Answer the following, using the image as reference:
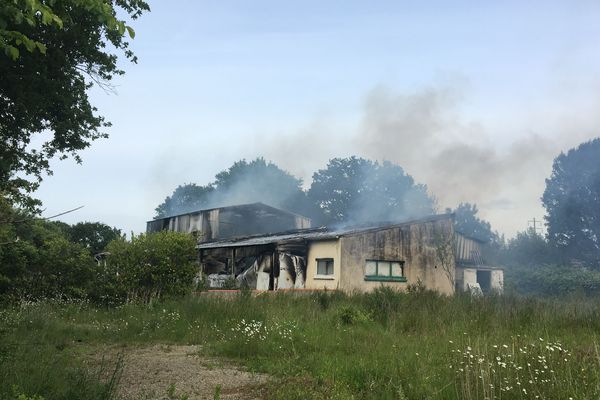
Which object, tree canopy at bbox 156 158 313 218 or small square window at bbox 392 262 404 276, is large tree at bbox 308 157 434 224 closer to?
tree canopy at bbox 156 158 313 218

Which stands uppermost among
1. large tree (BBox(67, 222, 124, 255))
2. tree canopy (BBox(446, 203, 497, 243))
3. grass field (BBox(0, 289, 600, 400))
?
tree canopy (BBox(446, 203, 497, 243))

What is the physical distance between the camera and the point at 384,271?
23.2 metres

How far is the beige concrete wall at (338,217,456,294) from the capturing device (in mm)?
21781

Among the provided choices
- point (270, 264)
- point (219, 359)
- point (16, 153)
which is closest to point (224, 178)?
point (270, 264)

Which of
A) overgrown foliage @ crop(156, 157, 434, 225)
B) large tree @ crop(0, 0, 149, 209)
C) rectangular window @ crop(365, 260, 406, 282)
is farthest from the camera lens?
overgrown foliage @ crop(156, 157, 434, 225)

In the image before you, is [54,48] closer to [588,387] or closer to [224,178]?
[588,387]

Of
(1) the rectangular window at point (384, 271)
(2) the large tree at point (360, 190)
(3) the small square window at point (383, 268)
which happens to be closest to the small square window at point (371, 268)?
(1) the rectangular window at point (384, 271)

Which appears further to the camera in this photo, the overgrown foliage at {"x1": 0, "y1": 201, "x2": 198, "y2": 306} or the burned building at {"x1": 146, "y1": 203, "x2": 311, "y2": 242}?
the burned building at {"x1": 146, "y1": 203, "x2": 311, "y2": 242}

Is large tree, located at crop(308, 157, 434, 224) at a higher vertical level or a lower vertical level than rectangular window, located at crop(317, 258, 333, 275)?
higher

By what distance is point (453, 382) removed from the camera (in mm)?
5199

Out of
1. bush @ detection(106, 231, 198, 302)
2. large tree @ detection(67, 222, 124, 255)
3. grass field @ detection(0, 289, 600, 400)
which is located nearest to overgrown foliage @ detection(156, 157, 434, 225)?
large tree @ detection(67, 222, 124, 255)

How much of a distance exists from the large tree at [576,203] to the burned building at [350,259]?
2255 centimetres

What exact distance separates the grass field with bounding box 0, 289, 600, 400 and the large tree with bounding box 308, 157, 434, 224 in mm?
31905

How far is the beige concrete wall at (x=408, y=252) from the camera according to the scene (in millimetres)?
21781
